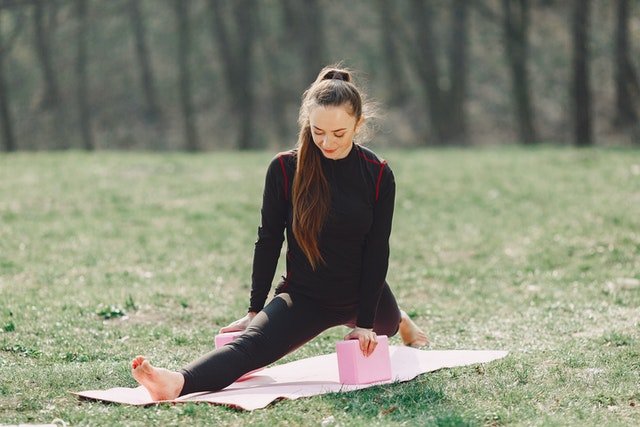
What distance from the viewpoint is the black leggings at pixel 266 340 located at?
5340mm

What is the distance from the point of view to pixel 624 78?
24.9 metres

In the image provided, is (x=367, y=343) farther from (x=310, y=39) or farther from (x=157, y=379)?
(x=310, y=39)

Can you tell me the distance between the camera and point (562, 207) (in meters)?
12.7

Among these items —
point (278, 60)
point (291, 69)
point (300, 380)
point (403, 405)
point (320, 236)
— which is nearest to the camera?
point (403, 405)

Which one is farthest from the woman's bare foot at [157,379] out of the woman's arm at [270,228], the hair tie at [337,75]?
the hair tie at [337,75]

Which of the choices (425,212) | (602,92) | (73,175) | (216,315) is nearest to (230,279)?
(216,315)

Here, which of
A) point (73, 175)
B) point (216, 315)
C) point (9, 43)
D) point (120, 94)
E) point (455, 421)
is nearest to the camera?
point (455, 421)

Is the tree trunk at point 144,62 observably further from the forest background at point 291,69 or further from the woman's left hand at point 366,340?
the woman's left hand at point 366,340

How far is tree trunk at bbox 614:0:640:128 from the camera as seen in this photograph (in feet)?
78.7

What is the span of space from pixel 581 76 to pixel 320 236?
55.7 ft

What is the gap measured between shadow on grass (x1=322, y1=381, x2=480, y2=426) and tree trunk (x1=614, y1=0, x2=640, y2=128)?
2024 cm

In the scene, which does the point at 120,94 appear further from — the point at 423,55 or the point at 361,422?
the point at 361,422

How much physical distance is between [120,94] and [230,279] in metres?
30.7

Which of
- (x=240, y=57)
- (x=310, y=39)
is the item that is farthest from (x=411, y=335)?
(x=240, y=57)
